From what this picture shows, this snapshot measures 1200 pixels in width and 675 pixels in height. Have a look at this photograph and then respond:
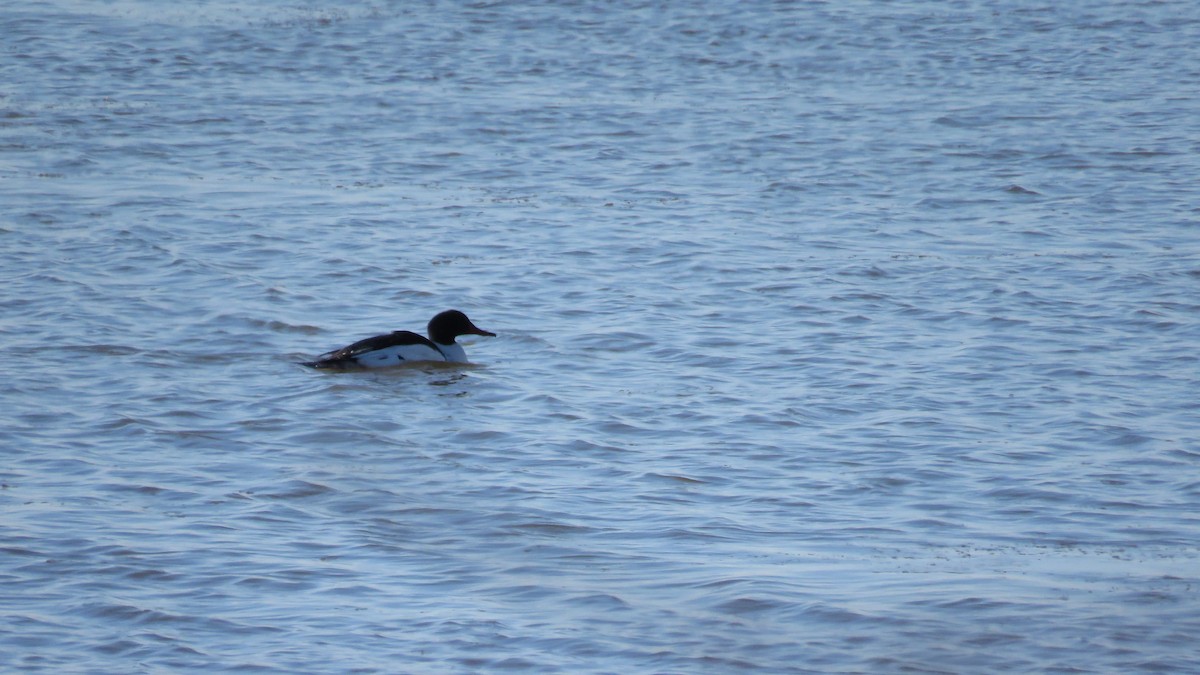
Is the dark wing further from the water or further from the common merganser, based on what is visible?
the water

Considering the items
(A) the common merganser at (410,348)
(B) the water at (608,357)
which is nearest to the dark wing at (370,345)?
(A) the common merganser at (410,348)

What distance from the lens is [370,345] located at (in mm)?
10398

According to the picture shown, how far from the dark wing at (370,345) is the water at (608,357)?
0.20 meters

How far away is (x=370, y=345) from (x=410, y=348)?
36cm

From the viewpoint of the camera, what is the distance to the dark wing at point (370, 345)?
10258mm

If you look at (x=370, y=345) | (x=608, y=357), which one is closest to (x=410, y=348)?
(x=370, y=345)

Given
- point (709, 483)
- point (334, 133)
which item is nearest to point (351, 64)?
point (334, 133)

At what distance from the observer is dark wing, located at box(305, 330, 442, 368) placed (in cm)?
1026

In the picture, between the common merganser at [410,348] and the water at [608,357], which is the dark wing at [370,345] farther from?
the water at [608,357]

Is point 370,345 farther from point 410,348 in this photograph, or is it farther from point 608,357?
point 608,357

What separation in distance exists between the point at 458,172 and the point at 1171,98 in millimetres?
8173

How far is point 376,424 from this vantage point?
938cm

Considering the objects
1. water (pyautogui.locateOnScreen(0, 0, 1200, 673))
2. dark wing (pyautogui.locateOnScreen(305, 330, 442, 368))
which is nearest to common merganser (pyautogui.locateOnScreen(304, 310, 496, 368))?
dark wing (pyautogui.locateOnScreen(305, 330, 442, 368))

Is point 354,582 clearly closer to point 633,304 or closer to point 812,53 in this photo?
point 633,304
